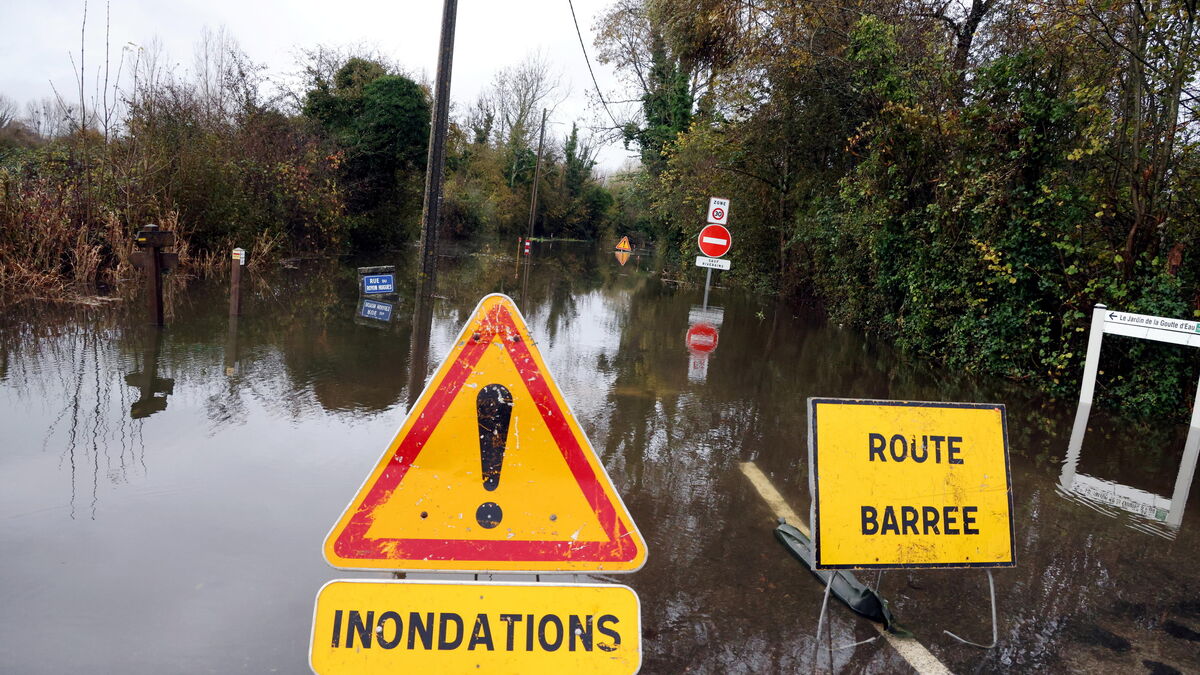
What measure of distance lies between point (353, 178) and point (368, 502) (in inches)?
1201

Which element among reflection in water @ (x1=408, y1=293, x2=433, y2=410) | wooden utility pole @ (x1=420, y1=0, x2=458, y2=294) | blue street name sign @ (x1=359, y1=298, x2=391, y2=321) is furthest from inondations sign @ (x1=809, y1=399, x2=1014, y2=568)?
blue street name sign @ (x1=359, y1=298, x2=391, y2=321)

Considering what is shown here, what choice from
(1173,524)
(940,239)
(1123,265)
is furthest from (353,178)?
(1173,524)

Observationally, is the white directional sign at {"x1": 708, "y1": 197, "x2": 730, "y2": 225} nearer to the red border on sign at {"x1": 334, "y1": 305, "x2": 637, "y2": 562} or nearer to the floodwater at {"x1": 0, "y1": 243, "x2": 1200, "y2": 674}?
the floodwater at {"x1": 0, "y1": 243, "x2": 1200, "y2": 674}

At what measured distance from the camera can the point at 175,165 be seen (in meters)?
16.7

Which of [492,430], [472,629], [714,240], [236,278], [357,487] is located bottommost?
[357,487]

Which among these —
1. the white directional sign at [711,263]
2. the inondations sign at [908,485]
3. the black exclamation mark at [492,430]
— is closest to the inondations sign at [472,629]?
the black exclamation mark at [492,430]

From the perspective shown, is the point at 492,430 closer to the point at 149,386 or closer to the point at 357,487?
the point at 357,487

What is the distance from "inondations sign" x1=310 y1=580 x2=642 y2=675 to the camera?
2541 mm

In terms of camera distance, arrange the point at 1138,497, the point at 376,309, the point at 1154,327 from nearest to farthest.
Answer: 1. the point at 1138,497
2. the point at 1154,327
3. the point at 376,309

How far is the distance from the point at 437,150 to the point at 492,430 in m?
6.89

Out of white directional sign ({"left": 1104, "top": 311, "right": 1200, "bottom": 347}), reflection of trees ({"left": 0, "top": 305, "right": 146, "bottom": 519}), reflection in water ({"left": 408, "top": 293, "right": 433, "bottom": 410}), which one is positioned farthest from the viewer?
white directional sign ({"left": 1104, "top": 311, "right": 1200, "bottom": 347})

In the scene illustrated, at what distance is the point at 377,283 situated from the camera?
9922 millimetres

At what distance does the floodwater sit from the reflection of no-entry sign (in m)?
1.38

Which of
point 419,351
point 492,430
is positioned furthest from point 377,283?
point 492,430
